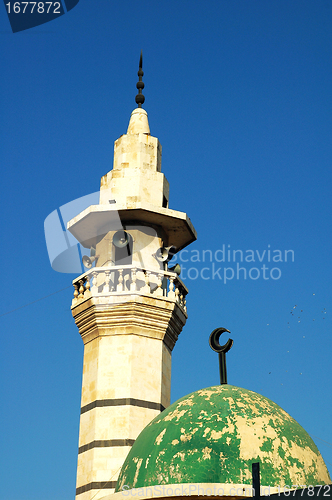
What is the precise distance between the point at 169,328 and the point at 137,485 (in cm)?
880

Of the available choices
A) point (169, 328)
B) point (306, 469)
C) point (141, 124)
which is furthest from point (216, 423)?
point (141, 124)

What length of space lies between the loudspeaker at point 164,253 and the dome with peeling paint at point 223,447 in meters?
9.10

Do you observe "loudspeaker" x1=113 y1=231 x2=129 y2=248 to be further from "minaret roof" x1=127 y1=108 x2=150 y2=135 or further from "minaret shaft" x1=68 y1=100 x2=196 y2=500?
"minaret roof" x1=127 y1=108 x2=150 y2=135

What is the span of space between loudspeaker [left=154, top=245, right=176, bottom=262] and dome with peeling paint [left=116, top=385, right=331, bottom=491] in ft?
29.9

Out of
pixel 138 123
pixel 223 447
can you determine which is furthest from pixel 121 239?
pixel 223 447

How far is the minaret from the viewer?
1477cm

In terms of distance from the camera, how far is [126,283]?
16.3m

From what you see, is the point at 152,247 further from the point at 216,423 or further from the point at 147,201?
the point at 216,423

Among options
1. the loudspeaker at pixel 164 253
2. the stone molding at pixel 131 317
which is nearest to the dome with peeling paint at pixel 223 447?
the stone molding at pixel 131 317

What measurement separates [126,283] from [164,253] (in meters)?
1.46

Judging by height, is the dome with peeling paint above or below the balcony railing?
below

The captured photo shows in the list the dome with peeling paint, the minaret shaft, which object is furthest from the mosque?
the dome with peeling paint

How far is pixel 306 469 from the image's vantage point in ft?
24.1

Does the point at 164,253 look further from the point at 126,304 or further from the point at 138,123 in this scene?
the point at 138,123
